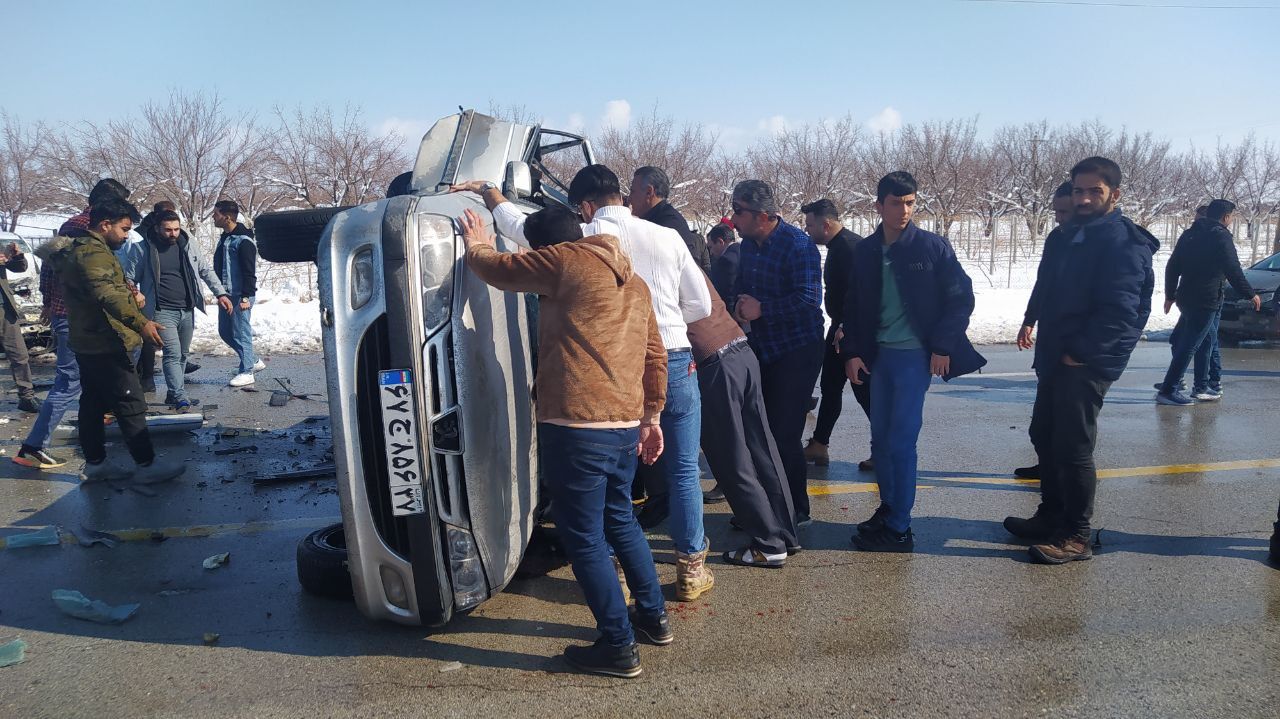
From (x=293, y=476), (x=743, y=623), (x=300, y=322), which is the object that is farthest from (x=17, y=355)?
(x=743, y=623)

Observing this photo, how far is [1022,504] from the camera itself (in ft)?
17.3

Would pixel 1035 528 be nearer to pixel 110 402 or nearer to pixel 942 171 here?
pixel 110 402

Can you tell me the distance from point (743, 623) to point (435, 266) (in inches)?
78.2

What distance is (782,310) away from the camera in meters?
4.66

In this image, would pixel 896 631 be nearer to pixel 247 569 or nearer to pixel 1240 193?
pixel 247 569

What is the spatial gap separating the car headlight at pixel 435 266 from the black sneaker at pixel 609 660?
4.50 ft

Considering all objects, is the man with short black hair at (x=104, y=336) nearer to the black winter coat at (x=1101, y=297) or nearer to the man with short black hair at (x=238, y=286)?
the man with short black hair at (x=238, y=286)

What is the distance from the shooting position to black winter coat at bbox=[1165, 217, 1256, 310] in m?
7.98

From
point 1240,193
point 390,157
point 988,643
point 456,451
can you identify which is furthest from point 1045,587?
point 1240,193

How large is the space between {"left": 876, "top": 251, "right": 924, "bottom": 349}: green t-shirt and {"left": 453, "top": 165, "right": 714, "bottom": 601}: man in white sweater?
3.58ft

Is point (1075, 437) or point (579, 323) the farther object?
point (1075, 437)

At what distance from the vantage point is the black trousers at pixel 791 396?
4703 millimetres

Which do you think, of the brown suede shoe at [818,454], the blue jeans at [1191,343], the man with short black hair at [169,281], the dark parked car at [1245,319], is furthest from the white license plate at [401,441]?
the dark parked car at [1245,319]

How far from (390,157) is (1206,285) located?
73.7ft
